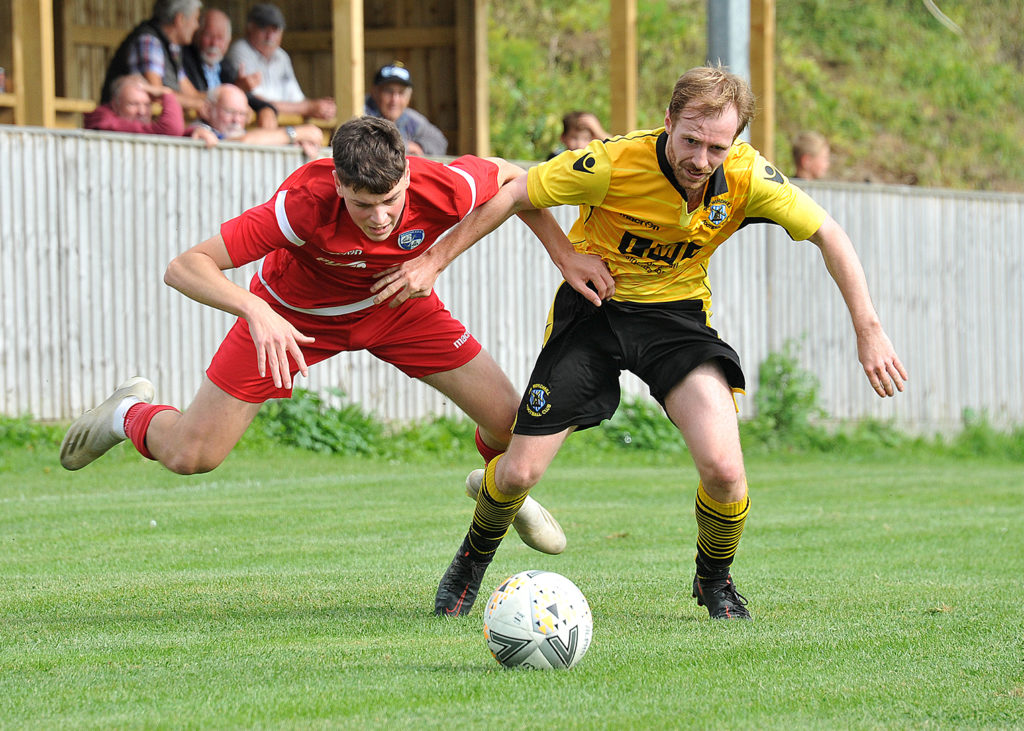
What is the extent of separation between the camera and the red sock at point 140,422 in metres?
6.71

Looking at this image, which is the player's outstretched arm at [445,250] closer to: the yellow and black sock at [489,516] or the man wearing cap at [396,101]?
the yellow and black sock at [489,516]

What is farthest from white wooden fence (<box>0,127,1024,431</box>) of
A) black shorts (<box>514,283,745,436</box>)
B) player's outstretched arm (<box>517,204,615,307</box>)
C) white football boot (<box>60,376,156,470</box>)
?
black shorts (<box>514,283,745,436</box>)

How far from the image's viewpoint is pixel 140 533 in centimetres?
879

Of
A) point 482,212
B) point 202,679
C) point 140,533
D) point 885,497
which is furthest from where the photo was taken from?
point 885,497

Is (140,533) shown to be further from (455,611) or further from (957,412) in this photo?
(957,412)

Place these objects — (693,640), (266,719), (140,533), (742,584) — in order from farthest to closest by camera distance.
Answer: (140,533) < (742,584) < (693,640) < (266,719)

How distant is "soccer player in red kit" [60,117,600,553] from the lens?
568 centimetres

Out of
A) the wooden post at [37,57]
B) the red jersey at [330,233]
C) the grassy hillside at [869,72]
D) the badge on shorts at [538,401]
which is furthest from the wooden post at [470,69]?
the badge on shorts at [538,401]

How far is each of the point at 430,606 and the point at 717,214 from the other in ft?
7.23

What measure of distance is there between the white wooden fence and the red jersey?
6134mm

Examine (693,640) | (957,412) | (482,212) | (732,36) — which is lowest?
(957,412)

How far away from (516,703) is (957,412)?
562 inches

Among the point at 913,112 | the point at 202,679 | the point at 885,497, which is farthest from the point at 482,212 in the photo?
the point at 913,112

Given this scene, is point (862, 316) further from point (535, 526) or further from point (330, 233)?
point (330, 233)
